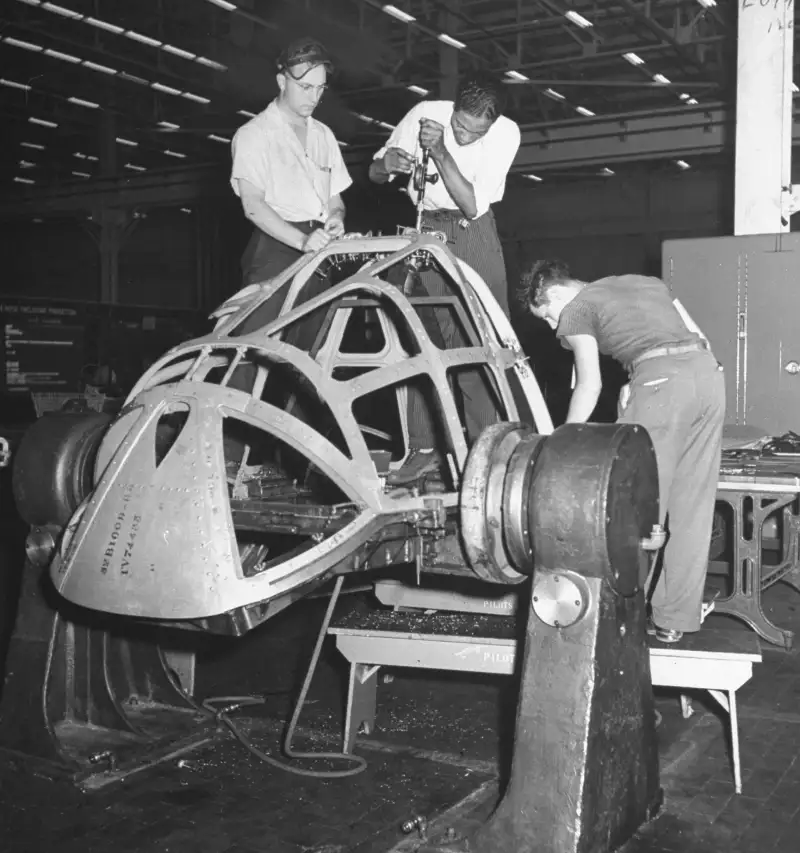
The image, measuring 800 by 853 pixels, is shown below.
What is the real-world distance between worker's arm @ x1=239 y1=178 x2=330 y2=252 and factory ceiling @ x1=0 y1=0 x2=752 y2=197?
1148cm

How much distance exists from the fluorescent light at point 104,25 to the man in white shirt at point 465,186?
1341 centimetres

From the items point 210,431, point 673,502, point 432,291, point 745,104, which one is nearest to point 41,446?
point 210,431

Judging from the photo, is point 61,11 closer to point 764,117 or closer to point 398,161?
point 764,117

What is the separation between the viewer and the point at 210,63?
18750 mm

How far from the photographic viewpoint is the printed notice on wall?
14500 millimetres

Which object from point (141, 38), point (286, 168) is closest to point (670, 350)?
point (286, 168)

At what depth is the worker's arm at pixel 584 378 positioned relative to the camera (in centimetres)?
427

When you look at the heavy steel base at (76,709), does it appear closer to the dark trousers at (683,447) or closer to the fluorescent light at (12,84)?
the dark trousers at (683,447)

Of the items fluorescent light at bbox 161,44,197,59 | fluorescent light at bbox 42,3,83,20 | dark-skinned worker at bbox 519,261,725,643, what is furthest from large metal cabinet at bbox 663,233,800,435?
fluorescent light at bbox 161,44,197,59

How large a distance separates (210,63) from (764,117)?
1356cm

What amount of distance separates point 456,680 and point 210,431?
7.59 feet

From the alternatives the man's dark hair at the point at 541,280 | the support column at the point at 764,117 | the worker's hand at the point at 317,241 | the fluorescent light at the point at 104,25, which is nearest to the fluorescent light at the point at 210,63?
the fluorescent light at the point at 104,25

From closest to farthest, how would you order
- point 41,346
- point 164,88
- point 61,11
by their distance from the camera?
1. point 41,346
2. point 61,11
3. point 164,88

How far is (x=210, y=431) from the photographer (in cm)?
335
